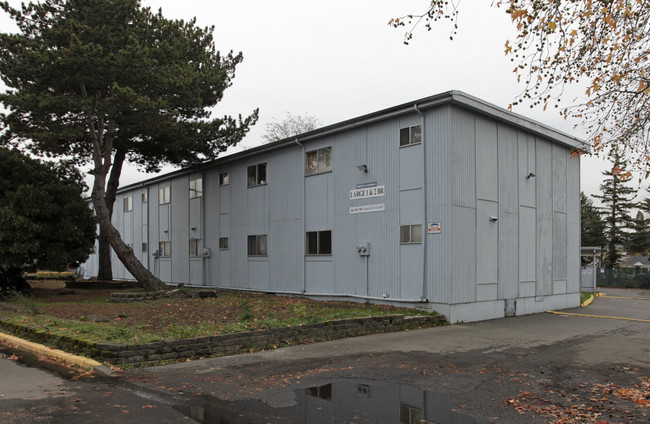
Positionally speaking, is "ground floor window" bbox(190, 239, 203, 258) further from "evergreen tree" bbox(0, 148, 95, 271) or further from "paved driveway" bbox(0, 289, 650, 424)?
"paved driveway" bbox(0, 289, 650, 424)

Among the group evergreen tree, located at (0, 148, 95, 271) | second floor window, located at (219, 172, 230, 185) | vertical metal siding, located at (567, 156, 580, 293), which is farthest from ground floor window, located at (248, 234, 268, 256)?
vertical metal siding, located at (567, 156, 580, 293)

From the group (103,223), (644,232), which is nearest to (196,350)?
(103,223)

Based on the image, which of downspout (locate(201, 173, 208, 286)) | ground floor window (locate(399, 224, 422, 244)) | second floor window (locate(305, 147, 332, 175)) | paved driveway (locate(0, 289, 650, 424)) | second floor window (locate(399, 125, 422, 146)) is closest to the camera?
paved driveway (locate(0, 289, 650, 424))

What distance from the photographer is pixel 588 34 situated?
750cm

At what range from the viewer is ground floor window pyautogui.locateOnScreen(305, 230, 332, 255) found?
19.0 meters

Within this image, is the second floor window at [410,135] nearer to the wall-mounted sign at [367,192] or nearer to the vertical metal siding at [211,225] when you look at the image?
the wall-mounted sign at [367,192]

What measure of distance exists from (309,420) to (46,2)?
21.4 m

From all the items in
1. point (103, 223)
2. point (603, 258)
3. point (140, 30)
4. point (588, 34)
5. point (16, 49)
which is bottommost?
point (603, 258)

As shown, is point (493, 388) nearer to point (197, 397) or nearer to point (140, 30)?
point (197, 397)

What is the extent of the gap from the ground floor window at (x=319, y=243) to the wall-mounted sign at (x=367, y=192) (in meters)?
1.86

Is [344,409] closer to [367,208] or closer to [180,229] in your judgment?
[367,208]

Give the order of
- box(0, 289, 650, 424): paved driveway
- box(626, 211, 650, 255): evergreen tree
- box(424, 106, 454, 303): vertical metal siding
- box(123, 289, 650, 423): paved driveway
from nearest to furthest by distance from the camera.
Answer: box(0, 289, 650, 424): paved driveway
box(123, 289, 650, 423): paved driveway
box(424, 106, 454, 303): vertical metal siding
box(626, 211, 650, 255): evergreen tree

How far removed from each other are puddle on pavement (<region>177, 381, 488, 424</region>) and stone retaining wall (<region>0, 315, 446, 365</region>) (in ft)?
8.35

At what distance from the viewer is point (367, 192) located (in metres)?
17.4
